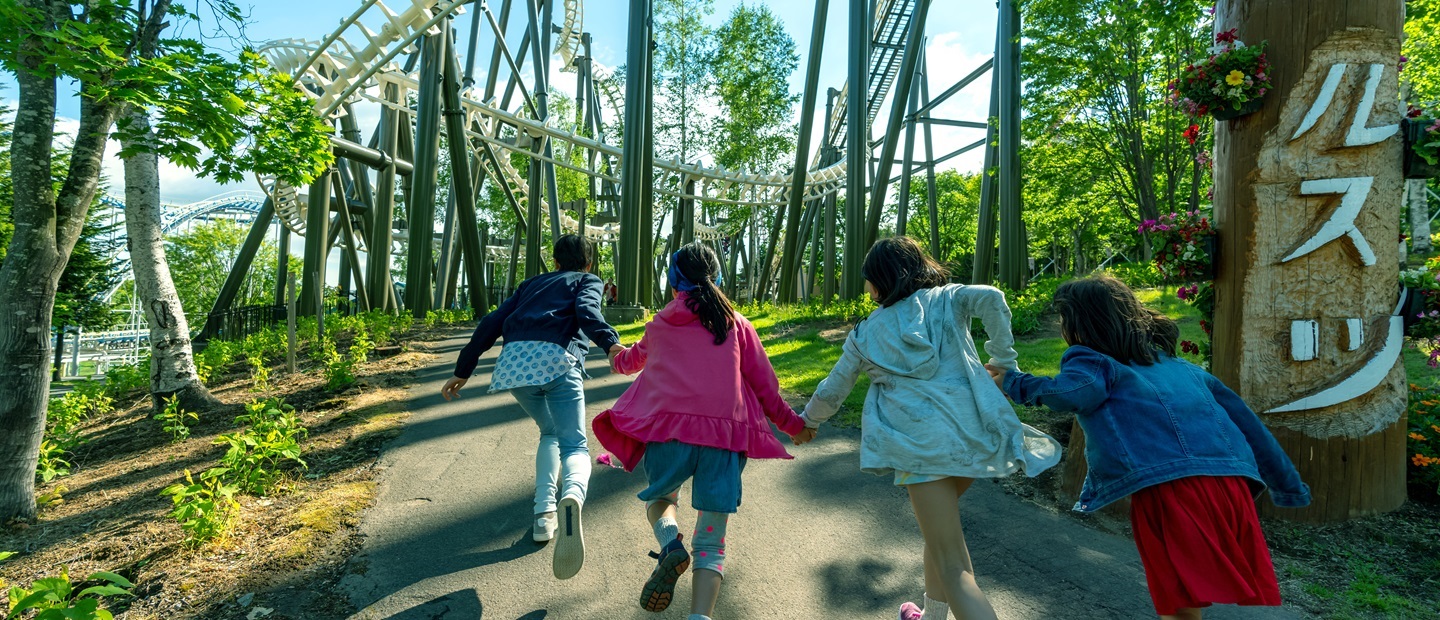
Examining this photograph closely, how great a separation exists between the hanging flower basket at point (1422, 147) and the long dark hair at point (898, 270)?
305cm

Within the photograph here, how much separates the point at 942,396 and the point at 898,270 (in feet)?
1.57

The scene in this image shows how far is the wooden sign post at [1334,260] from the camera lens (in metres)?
3.90

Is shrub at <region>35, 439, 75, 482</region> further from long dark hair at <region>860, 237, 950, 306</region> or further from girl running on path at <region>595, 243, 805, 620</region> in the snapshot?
long dark hair at <region>860, 237, 950, 306</region>

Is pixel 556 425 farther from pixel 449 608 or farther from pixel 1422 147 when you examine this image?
pixel 1422 147

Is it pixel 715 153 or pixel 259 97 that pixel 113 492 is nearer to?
pixel 259 97

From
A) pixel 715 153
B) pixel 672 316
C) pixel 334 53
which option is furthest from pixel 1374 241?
pixel 715 153

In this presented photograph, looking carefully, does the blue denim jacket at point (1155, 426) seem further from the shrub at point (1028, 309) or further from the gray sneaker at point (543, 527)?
the shrub at point (1028, 309)

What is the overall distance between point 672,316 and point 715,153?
2669cm

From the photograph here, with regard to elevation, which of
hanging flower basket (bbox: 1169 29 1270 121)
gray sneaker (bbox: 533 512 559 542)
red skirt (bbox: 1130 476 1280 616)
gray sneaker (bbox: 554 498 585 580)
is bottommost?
gray sneaker (bbox: 533 512 559 542)

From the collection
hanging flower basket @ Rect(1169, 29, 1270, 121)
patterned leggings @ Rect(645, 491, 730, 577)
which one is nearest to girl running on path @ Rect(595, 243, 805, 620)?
patterned leggings @ Rect(645, 491, 730, 577)

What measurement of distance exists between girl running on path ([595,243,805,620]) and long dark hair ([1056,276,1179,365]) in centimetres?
111

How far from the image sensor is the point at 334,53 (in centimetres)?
1546

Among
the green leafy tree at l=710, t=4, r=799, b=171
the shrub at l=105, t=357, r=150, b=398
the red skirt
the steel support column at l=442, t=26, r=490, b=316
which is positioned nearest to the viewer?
the red skirt

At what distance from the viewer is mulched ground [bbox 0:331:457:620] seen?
331 centimetres
